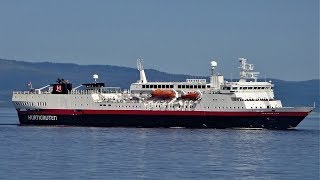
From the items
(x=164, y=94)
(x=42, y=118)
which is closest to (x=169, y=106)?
(x=164, y=94)

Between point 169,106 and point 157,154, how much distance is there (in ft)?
118

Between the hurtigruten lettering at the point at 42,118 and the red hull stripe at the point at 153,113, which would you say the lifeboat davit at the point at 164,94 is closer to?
the red hull stripe at the point at 153,113

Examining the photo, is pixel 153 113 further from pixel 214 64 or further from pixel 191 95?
pixel 214 64

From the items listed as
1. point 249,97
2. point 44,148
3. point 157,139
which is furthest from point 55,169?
point 249,97

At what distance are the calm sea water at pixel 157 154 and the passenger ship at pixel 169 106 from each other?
2.57 metres

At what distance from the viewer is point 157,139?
97.3 m

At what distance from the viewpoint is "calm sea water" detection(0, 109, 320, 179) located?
224 feet

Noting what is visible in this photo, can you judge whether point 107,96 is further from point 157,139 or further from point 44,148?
point 44,148

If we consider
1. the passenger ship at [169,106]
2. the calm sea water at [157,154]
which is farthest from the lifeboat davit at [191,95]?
the calm sea water at [157,154]

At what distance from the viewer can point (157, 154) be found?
3179 inches

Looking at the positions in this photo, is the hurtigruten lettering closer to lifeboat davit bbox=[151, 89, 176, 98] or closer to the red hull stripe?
the red hull stripe

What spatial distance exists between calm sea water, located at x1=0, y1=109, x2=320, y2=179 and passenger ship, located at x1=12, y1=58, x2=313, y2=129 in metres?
2.57

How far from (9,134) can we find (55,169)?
3699 cm

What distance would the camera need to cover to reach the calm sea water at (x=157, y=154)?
68.2m
